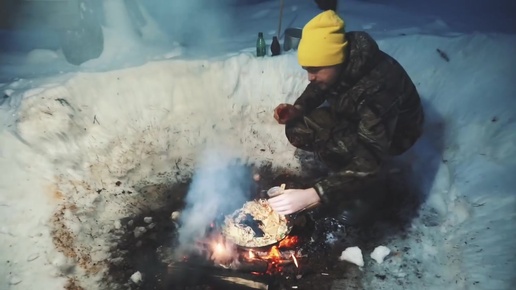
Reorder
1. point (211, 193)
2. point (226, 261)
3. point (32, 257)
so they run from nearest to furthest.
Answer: point (32, 257), point (226, 261), point (211, 193)

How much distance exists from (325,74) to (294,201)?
1314 millimetres

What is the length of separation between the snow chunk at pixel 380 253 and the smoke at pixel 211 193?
68.0 inches

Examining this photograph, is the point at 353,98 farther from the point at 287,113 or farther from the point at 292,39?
the point at 292,39

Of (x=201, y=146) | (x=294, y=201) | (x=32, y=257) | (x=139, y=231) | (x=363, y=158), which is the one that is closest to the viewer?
(x=294, y=201)

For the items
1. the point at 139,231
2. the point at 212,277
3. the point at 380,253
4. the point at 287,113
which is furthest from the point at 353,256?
the point at 139,231

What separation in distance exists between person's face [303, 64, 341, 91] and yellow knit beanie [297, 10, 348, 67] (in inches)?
2.7

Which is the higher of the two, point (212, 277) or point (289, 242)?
point (212, 277)

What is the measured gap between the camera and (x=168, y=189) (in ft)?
15.5

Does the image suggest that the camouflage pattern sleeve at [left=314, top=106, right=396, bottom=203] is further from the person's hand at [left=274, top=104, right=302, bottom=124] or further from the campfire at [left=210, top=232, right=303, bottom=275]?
the person's hand at [left=274, top=104, right=302, bottom=124]

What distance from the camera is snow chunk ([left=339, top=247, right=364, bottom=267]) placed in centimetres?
368

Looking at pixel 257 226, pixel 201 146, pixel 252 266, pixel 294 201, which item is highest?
pixel 294 201

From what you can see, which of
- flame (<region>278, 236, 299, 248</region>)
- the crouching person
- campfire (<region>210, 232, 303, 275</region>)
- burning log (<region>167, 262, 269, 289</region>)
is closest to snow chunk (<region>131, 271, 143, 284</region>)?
burning log (<region>167, 262, 269, 289</region>)

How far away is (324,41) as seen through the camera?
10.2 ft

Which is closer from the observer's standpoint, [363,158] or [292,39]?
[363,158]
